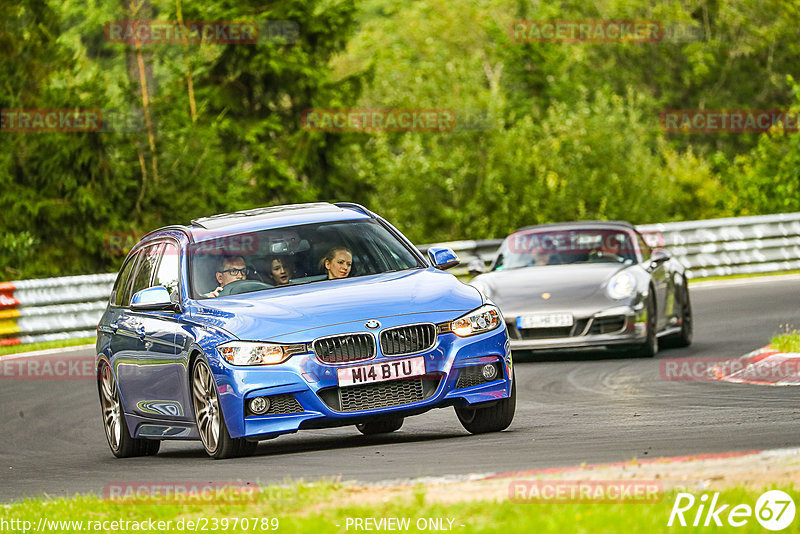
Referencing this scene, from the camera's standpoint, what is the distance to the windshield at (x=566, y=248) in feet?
55.3

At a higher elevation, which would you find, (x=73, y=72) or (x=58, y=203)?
(x=73, y=72)

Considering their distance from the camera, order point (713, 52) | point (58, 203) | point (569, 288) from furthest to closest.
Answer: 1. point (713, 52)
2. point (58, 203)
3. point (569, 288)

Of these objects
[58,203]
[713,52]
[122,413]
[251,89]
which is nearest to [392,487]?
[122,413]

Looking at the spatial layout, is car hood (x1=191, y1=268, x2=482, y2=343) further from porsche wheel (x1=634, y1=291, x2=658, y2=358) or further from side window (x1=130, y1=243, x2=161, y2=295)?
porsche wheel (x1=634, y1=291, x2=658, y2=358)

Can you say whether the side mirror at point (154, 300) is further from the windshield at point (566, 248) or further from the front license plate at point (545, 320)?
the windshield at point (566, 248)

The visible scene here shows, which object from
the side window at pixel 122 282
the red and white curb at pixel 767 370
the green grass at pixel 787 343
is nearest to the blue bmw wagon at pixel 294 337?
the side window at pixel 122 282

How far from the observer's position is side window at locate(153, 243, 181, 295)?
1061 centimetres

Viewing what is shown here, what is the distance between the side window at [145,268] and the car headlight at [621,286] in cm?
571

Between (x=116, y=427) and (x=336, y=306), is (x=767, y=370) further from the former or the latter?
(x=116, y=427)

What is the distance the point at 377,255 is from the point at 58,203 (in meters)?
20.0

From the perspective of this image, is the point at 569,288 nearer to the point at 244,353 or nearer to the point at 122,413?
the point at 122,413

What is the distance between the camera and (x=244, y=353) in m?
9.27

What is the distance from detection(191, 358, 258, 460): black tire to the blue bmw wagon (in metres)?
0.02

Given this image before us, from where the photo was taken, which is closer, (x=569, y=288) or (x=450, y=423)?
(x=450, y=423)
